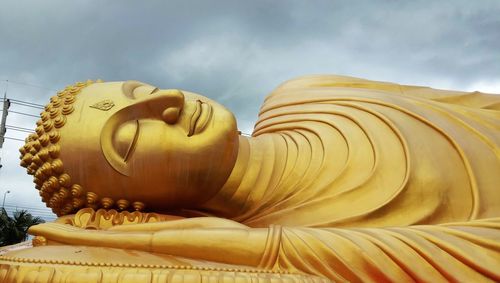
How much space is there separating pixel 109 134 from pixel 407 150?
153 centimetres

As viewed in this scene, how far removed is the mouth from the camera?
238 cm

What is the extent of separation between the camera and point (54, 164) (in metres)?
2.25

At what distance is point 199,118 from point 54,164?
2.44 feet

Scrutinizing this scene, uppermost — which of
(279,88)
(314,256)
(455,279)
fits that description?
(279,88)

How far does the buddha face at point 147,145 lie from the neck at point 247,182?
0.07 metres

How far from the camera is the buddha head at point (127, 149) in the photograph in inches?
88.2

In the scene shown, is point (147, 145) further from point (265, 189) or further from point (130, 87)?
point (265, 189)

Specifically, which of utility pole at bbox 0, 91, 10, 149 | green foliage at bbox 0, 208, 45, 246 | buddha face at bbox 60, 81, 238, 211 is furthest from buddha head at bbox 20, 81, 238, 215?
green foliage at bbox 0, 208, 45, 246

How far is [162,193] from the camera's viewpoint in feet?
7.75

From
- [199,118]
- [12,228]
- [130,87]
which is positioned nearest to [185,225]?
[199,118]

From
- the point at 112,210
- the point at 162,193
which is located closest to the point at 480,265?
the point at 162,193

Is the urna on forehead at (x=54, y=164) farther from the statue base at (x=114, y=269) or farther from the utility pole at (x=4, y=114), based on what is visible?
the utility pole at (x=4, y=114)

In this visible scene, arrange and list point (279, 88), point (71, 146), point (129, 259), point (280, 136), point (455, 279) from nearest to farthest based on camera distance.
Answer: point (129, 259), point (455, 279), point (71, 146), point (280, 136), point (279, 88)

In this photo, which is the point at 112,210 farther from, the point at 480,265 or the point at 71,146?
the point at 480,265
